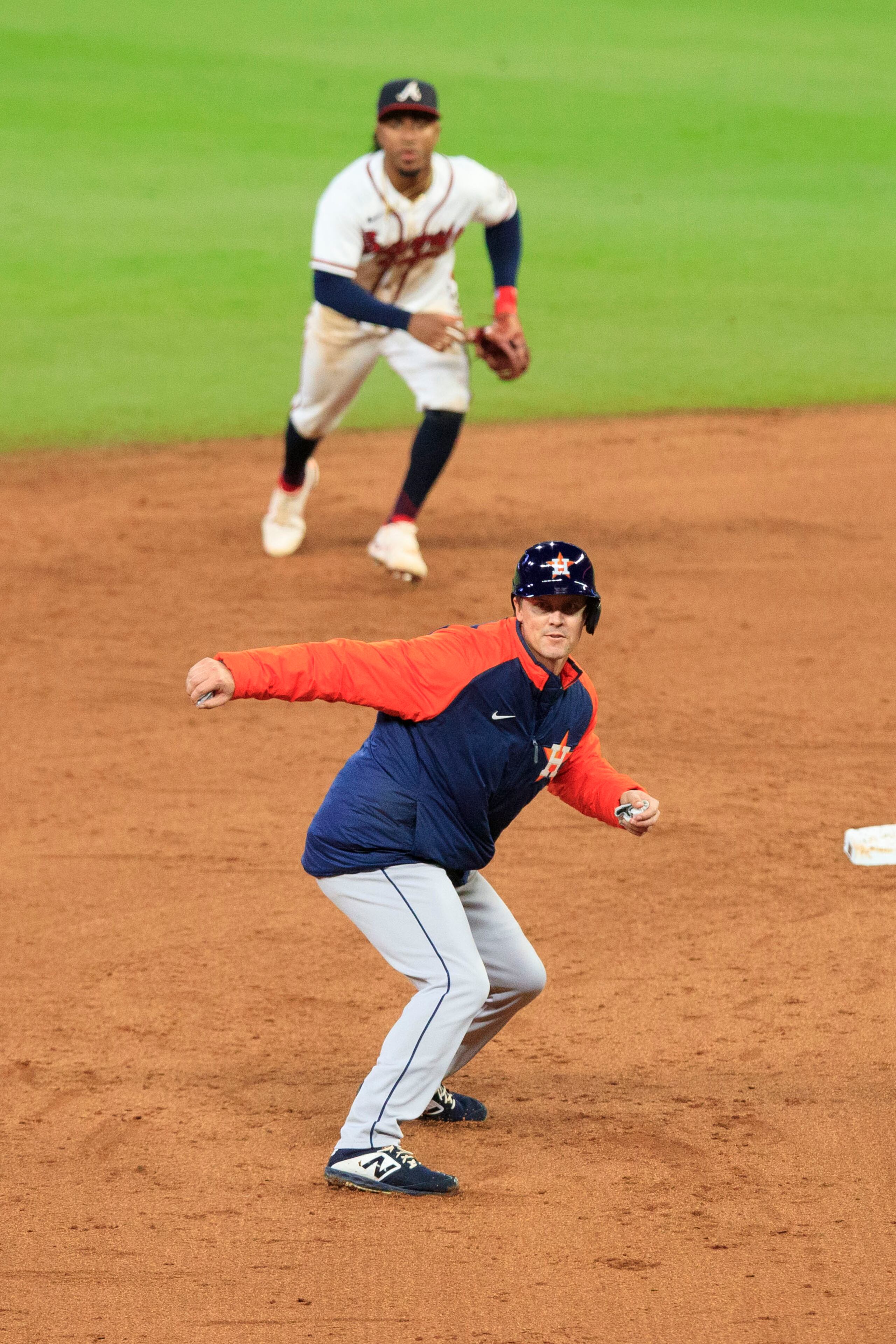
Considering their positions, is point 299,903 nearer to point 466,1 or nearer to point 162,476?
point 162,476

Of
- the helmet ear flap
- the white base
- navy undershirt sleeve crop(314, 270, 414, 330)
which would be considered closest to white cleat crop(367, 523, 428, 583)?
navy undershirt sleeve crop(314, 270, 414, 330)

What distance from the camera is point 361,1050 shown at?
498 centimetres

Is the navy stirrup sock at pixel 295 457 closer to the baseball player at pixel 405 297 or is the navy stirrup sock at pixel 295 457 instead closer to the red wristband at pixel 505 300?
the baseball player at pixel 405 297

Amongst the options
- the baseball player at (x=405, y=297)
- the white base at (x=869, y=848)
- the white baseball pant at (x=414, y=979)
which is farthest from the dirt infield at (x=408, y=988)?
the white base at (x=869, y=848)

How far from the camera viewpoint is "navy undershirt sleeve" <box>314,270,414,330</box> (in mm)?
8133

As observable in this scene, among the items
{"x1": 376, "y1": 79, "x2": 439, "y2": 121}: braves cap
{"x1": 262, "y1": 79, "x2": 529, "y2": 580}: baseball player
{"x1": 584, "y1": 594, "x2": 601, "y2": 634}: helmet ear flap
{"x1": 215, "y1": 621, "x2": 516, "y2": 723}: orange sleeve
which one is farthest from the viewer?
{"x1": 262, "y1": 79, "x2": 529, "y2": 580}: baseball player

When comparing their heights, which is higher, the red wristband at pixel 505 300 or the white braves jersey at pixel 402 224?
the white braves jersey at pixel 402 224

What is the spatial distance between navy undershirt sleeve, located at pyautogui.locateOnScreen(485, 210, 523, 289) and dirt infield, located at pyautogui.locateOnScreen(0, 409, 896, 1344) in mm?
1530

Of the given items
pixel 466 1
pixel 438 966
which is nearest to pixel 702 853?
pixel 438 966

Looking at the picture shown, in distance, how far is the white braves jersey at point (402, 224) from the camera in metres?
8.41

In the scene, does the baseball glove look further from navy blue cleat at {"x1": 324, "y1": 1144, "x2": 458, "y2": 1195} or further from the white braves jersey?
navy blue cleat at {"x1": 324, "y1": 1144, "x2": 458, "y2": 1195}

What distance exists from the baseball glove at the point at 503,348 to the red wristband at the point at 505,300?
7cm

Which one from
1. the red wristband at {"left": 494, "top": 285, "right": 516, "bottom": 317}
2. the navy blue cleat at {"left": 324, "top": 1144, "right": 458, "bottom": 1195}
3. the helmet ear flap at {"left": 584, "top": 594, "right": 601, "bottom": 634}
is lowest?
the navy blue cleat at {"left": 324, "top": 1144, "right": 458, "bottom": 1195}

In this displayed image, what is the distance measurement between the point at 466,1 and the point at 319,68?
12.9ft
